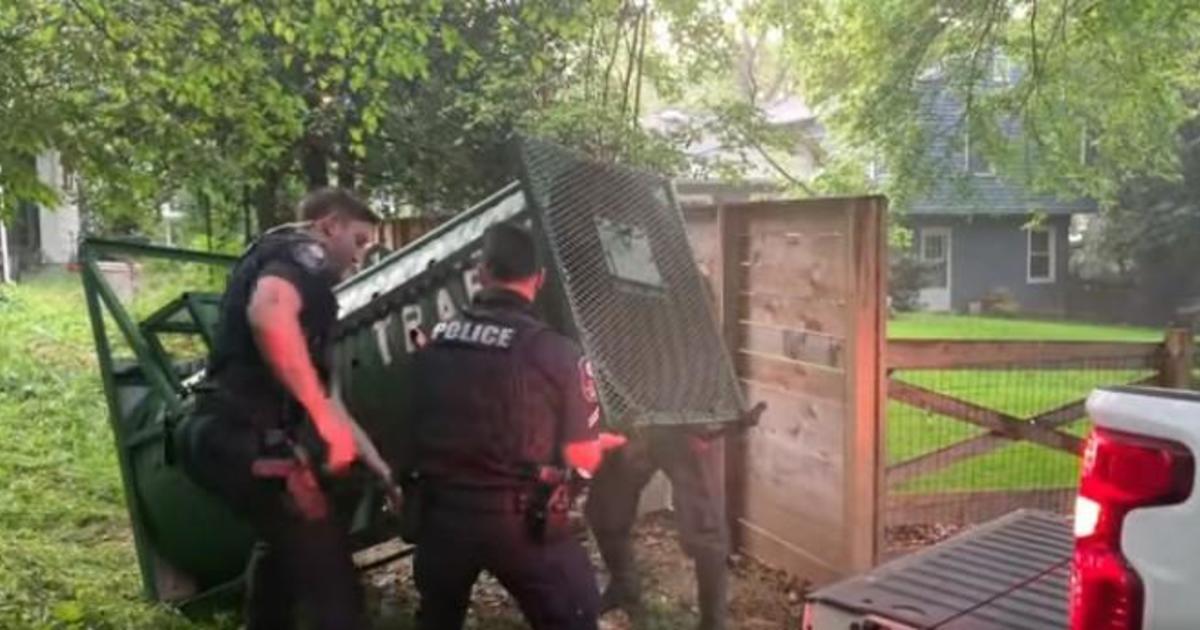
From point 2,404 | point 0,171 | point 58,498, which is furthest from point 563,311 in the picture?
point 2,404

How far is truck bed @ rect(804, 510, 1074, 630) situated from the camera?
2.73m

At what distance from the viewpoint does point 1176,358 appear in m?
5.64

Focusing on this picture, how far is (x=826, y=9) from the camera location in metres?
12.9

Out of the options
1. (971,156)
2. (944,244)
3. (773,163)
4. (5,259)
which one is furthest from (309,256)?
(944,244)

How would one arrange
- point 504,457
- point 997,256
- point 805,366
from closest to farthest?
1. point 504,457
2. point 805,366
3. point 997,256

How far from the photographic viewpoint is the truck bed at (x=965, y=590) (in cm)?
273

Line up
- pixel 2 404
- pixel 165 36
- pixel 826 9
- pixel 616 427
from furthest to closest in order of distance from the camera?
pixel 826 9
pixel 2 404
pixel 165 36
pixel 616 427

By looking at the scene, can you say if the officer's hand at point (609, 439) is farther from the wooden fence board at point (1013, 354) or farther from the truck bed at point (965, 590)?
the wooden fence board at point (1013, 354)

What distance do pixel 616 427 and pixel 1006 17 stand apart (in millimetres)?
9087

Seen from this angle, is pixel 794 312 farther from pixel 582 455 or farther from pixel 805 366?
pixel 582 455

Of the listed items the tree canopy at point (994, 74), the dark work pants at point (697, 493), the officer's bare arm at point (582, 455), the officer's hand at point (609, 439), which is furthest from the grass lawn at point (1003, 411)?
the tree canopy at point (994, 74)

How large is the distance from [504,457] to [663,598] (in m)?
2.34

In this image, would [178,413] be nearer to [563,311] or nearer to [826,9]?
[563,311]

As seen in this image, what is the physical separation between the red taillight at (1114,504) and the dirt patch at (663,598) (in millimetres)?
3043
